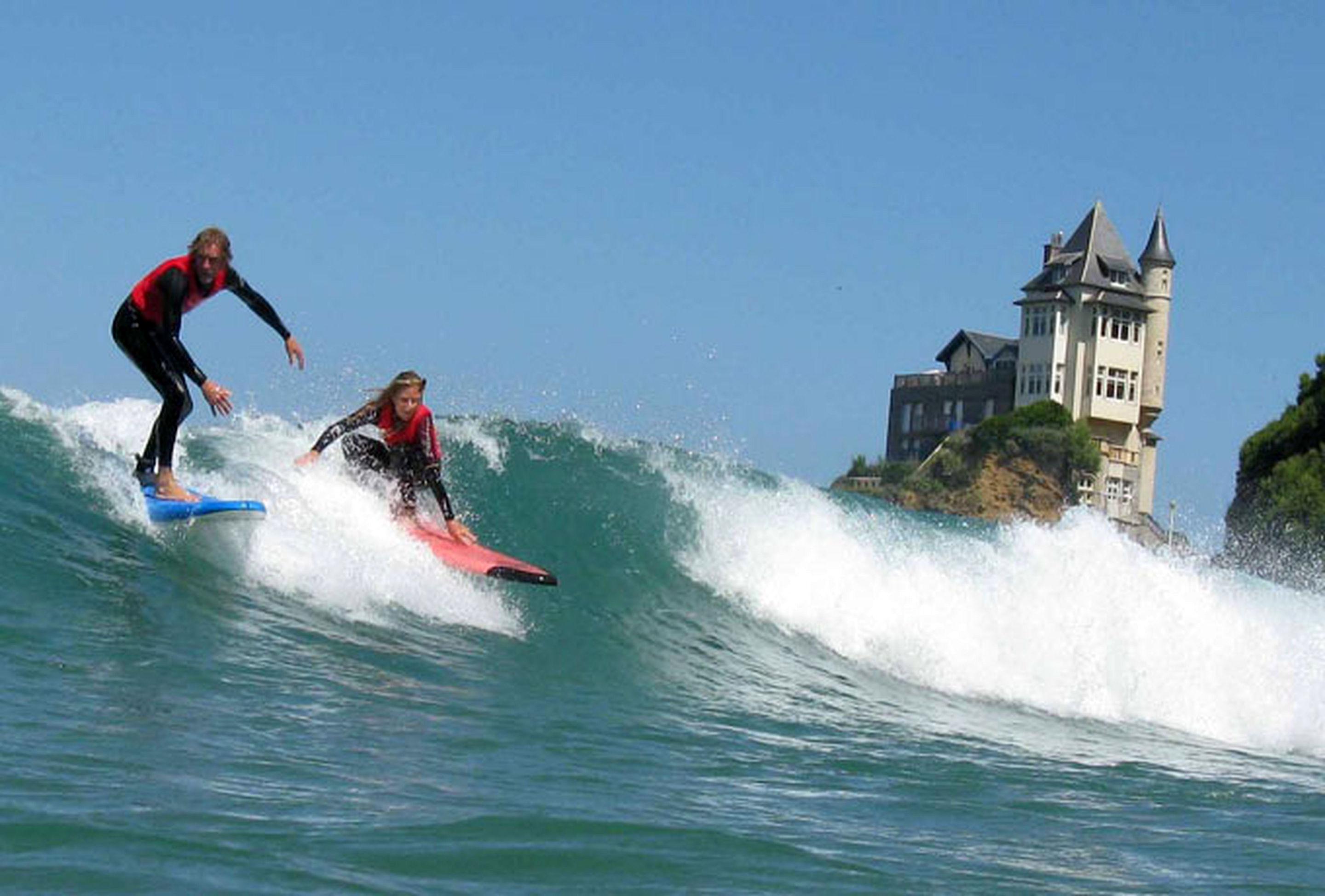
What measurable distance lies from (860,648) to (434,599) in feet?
12.3

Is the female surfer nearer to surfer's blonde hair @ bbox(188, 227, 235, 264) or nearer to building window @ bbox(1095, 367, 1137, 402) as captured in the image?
surfer's blonde hair @ bbox(188, 227, 235, 264)

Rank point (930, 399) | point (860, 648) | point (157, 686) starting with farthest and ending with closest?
point (930, 399)
point (860, 648)
point (157, 686)

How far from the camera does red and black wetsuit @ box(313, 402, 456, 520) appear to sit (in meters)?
11.1

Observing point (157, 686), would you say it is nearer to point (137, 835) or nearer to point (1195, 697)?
point (137, 835)

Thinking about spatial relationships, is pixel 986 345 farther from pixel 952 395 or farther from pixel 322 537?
pixel 322 537

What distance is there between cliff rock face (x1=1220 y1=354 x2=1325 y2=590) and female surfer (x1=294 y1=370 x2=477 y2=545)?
45505 millimetres

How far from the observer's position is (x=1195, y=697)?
13.0m

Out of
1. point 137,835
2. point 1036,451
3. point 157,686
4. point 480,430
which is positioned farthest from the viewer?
point 1036,451

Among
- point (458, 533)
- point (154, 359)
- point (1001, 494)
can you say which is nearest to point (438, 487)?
point (458, 533)

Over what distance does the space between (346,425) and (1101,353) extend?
254 ft

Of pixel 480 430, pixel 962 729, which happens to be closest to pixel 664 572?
pixel 480 430

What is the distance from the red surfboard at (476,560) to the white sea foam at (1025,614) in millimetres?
2784

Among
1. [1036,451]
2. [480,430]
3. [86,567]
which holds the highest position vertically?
[1036,451]

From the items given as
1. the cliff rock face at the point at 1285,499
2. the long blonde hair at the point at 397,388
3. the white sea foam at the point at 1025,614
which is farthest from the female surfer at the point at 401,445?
the cliff rock face at the point at 1285,499
